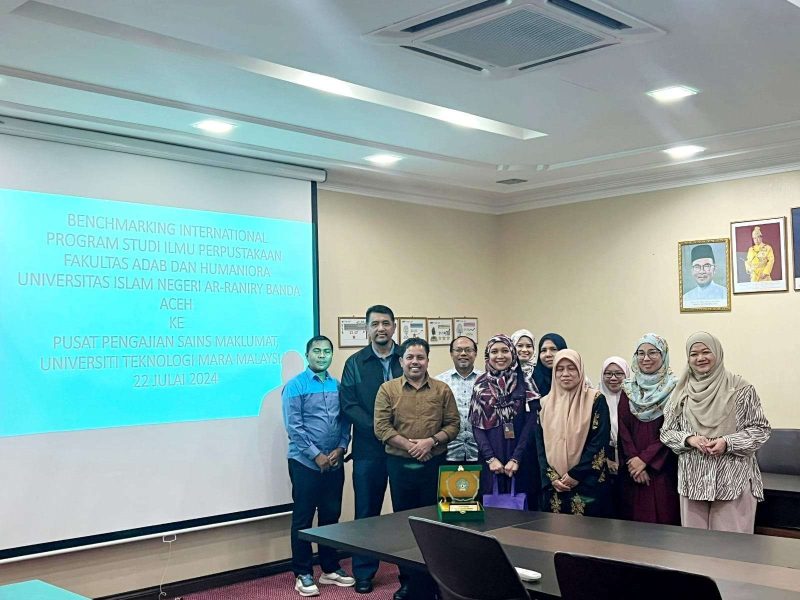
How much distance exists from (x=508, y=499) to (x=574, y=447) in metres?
0.48

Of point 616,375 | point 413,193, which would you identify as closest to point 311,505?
point 616,375

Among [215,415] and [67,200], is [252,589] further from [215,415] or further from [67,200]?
→ [67,200]

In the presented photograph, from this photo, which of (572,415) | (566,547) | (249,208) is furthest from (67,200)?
(566,547)

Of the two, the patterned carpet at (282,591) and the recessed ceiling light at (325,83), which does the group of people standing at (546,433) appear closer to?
the patterned carpet at (282,591)

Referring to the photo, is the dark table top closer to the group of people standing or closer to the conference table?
the group of people standing

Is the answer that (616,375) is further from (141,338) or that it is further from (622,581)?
(622,581)

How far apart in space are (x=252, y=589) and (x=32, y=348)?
1.98 meters

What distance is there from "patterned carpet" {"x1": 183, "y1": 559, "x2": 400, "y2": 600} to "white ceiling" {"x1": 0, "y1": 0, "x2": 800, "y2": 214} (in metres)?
2.67

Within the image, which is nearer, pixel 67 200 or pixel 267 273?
pixel 67 200

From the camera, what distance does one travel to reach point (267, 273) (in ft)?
18.9

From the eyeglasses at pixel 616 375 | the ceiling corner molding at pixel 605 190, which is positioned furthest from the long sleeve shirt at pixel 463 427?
the ceiling corner molding at pixel 605 190

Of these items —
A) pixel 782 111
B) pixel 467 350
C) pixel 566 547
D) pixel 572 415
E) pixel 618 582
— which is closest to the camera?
pixel 618 582

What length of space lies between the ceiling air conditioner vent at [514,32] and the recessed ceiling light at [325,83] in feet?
2.20

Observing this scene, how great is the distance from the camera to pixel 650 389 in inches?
185
